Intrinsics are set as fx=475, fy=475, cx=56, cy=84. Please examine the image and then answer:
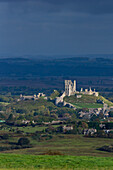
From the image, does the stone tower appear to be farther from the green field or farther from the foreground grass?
the foreground grass

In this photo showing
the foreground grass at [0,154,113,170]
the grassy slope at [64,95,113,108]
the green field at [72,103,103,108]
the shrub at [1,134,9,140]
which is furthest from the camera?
the grassy slope at [64,95,113,108]

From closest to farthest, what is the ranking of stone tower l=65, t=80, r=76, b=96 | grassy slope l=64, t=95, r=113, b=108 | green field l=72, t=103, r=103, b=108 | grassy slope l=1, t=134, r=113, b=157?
1. grassy slope l=1, t=134, r=113, b=157
2. green field l=72, t=103, r=103, b=108
3. grassy slope l=64, t=95, r=113, b=108
4. stone tower l=65, t=80, r=76, b=96

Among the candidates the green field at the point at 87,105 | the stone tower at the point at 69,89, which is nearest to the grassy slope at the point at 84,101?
the green field at the point at 87,105

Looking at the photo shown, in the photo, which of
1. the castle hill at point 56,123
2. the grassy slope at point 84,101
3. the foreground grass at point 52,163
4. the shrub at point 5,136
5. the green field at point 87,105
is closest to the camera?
the foreground grass at point 52,163

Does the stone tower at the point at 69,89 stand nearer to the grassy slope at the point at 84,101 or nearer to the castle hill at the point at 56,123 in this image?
the castle hill at the point at 56,123

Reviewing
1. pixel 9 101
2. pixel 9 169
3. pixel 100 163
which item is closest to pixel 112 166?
pixel 100 163

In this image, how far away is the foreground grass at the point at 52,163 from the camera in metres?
25.6

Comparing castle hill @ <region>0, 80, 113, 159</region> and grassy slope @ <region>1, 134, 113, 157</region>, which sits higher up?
castle hill @ <region>0, 80, 113, 159</region>

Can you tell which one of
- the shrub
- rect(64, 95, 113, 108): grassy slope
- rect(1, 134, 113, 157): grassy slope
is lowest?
rect(1, 134, 113, 157): grassy slope

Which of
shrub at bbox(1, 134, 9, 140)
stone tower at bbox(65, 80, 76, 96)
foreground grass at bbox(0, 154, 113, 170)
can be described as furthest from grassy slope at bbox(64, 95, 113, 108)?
foreground grass at bbox(0, 154, 113, 170)

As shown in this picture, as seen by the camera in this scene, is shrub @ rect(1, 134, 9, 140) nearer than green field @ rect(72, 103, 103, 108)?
Yes

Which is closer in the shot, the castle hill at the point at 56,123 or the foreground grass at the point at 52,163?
the foreground grass at the point at 52,163

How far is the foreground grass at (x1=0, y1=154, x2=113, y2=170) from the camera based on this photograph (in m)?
25.6

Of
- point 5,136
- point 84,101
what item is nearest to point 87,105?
point 84,101
